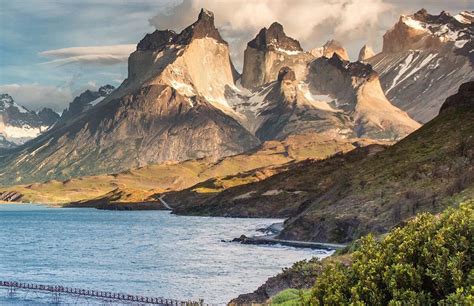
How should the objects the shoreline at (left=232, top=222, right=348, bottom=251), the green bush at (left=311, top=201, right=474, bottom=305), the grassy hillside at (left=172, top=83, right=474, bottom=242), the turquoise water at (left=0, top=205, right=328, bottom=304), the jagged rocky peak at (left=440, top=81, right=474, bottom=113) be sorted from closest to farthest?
1. the green bush at (left=311, top=201, right=474, bottom=305)
2. the turquoise water at (left=0, top=205, right=328, bottom=304)
3. the grassy hillside at (left=172, top=83, right=474, bottom=242)
4. the shoreline at (left=232, top=222, right=348, bottom=251)
5. the jagged rocky peak at (left=440, top=81, right=474, bottom=113)

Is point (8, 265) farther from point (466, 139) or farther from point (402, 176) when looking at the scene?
point (466, 139)

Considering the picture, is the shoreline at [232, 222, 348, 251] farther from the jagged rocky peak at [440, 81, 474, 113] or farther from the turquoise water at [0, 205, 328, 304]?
the jagged rocky peak at [440, 81, 474, 113]

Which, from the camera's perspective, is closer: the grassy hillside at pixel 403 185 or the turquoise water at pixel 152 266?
the turquoise water at pixel 152 266

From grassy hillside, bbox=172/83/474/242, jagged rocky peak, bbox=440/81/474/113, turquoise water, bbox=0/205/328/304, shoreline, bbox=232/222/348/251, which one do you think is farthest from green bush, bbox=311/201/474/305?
jagged rocky peak, bbox=440/81/474/113

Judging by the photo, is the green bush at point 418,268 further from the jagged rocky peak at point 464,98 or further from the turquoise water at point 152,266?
the jagged rocky peak at point 464,98

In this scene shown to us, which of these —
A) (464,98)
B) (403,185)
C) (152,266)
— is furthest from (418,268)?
(464,98)

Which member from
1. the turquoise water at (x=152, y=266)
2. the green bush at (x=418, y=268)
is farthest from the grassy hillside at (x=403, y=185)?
the green bush at (x=418, y=268)

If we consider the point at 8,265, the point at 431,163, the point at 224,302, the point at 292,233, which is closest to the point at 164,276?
the point at 224,302

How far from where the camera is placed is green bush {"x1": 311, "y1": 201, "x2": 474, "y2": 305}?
21.2m

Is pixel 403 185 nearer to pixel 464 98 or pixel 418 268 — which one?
pixel 464 98

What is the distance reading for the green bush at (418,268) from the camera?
2120cm

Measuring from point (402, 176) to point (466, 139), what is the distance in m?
18.0

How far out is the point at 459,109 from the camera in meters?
185

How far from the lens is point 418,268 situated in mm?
22109
